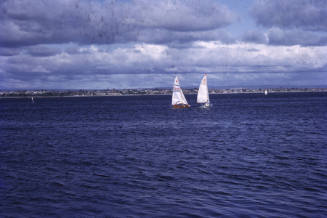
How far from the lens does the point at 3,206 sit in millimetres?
20250

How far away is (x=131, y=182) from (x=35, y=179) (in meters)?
7.20

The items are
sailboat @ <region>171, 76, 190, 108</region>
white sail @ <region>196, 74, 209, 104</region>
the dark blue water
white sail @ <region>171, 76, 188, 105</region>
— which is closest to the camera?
the dark blue water

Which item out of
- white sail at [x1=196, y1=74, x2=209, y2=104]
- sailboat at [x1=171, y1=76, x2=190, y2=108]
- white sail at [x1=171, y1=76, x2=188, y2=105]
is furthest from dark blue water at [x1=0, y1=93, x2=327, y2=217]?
white sail at [x1=196, y1=74, x2=209, y2=104]

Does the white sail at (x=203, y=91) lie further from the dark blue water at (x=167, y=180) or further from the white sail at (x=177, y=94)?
the dark blue water at (x=167, y=180)

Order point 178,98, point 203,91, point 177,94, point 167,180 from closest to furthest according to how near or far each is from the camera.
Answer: point 167,180 → point 177,94 → point 203,91 → point 178,98

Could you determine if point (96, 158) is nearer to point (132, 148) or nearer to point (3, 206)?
point (132, 148)

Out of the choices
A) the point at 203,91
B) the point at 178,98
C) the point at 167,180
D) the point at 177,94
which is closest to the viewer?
the point at 167,180

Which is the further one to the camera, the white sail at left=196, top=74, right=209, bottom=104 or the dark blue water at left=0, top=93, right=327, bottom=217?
the white sail at left=196, top=74, right=209, bottom=104

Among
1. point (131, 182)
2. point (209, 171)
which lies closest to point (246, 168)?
point (209, 171)

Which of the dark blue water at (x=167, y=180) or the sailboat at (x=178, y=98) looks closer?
the dark blue water at (x=167, y=180)

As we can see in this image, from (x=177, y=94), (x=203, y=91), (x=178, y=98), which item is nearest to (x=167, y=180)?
(x=177, y=94)

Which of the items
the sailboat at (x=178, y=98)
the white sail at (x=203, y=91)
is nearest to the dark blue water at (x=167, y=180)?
the sailboat at (x=178, y=98)

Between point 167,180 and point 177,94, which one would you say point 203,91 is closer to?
point 177,94

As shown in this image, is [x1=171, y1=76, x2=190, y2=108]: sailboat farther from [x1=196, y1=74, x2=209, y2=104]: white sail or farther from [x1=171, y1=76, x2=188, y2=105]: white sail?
[x1=196, y1=74, x2=209, y2=104]: white sail
